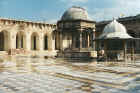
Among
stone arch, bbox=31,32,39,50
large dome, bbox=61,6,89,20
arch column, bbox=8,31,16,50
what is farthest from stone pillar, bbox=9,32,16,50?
large dome, bbox=61,6,89,20

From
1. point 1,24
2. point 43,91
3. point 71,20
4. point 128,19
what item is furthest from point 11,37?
point 43,91

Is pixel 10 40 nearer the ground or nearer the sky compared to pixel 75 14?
nearer the ground

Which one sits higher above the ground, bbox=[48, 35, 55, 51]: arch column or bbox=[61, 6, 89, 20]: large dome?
bbox=[61, 6, 89, 20]: large dome

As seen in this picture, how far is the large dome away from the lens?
2921 cm

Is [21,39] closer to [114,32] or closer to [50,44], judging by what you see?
[50,44]

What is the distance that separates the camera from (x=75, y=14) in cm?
2952

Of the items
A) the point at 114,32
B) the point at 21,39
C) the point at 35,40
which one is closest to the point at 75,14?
the point at 114,32

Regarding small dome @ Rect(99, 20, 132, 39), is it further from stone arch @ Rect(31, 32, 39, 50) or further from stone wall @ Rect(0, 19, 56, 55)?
stone arch @ Rect(31, 32, 39, 50)

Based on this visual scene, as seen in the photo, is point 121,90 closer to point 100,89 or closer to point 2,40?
point 100,89

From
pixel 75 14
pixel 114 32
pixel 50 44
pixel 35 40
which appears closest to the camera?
pixel 114 32

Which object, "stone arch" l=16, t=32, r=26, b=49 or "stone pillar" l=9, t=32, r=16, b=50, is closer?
"stone pillar" l=9, t=32, r=16, b=50

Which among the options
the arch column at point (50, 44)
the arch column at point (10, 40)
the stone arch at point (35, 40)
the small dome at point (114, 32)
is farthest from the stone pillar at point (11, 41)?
the small dome at point (114, 32)

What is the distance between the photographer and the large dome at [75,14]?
95.8 feet

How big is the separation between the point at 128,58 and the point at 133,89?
56.3ft
